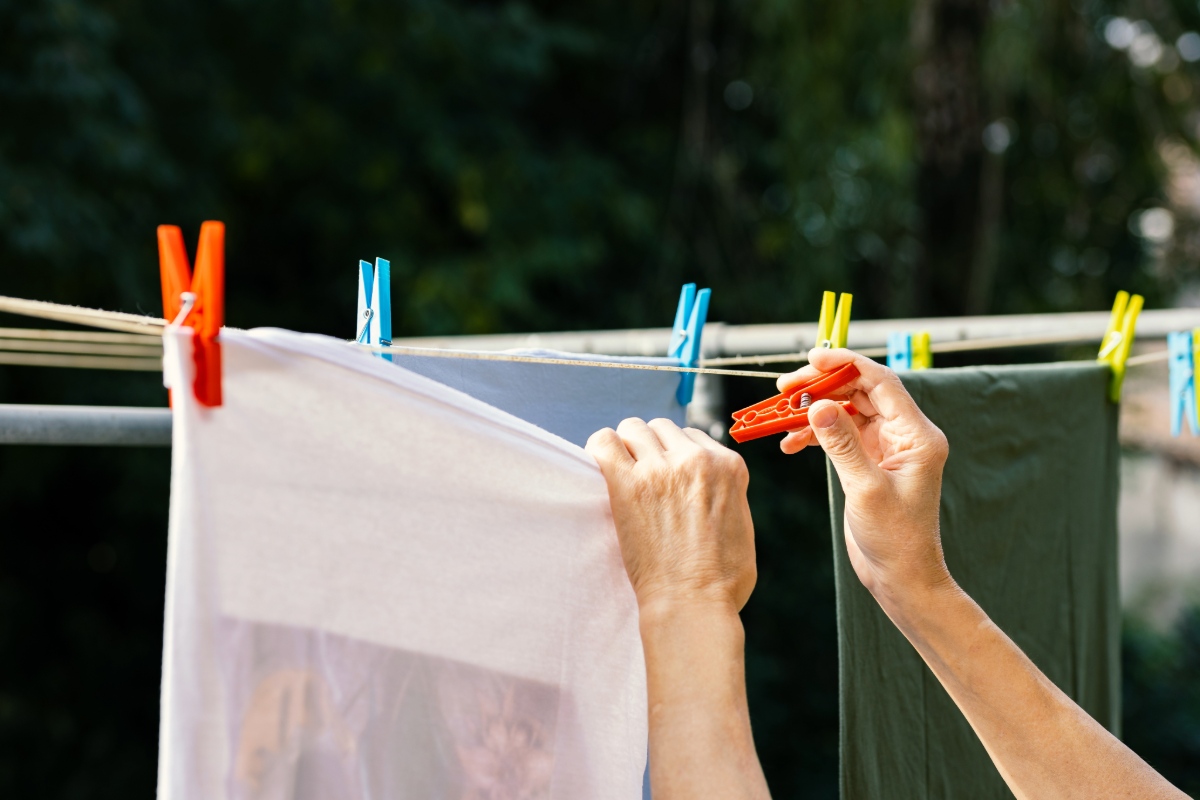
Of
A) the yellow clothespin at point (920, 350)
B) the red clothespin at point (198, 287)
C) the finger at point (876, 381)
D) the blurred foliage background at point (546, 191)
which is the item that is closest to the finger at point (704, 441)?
the finger at point (876, 381)

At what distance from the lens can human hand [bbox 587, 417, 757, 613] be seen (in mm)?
625

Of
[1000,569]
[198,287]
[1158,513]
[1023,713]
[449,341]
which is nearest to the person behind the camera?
[198,287]

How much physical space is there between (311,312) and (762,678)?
2.29 m

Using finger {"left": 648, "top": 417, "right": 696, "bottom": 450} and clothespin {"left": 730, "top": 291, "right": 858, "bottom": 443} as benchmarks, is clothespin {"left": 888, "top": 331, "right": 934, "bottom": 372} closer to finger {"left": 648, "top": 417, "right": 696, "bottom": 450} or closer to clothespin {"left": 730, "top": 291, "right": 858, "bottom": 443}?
clothespin {"left": 730, "top": 291, "right": 858, "bottom": 443}

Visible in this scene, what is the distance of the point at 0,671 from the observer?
11.0 ft

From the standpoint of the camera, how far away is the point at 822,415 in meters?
0.67

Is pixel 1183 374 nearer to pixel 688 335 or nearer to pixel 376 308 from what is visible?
pixel 688 335

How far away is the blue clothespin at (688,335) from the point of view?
0.93m

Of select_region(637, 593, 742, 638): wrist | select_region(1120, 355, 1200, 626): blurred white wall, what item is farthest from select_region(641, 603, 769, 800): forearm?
select_region(1120, 355, 1200, 626): blurred white wall

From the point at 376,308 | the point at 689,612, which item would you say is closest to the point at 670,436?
the point at 689,612

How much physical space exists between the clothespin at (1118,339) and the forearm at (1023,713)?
473 mm

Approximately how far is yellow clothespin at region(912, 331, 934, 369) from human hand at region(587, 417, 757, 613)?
1.46 feet

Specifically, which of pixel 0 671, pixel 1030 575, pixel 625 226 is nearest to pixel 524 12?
pixel 625 226

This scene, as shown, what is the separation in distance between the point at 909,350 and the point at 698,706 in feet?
1.83
